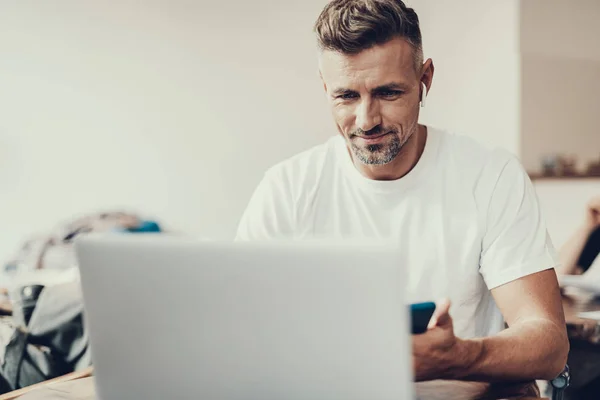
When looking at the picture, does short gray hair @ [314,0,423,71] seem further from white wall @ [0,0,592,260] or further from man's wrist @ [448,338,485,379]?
white wall @ [0,0,592,260]

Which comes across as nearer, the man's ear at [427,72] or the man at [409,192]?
the man at [409,192]

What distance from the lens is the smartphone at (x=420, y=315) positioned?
0.78 m

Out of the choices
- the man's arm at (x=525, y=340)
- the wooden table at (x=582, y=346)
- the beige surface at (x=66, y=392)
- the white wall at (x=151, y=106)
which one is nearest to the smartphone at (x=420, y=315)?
the man's arm at (x=525, y=340)

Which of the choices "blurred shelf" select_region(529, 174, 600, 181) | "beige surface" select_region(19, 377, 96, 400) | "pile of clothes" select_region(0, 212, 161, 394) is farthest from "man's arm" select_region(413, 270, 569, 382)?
"blurred shelf" select_region(529, 174, 600, 181)

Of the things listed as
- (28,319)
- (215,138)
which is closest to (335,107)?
(28,319)

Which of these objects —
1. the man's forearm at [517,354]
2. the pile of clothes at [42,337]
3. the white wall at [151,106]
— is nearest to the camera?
the man's forearm at [517,354]

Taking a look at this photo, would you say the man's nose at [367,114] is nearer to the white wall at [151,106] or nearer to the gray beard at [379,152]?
the gray beard at [379,152]

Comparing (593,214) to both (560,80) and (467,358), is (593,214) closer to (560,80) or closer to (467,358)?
(560,80)

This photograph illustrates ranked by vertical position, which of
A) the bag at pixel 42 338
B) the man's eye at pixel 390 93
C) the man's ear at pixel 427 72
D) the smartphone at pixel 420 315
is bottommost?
the bag at pixel 42 338

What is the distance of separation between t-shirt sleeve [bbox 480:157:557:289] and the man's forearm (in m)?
0.14

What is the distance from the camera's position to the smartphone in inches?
30.9

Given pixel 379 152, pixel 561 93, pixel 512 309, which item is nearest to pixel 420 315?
pixel 512 309

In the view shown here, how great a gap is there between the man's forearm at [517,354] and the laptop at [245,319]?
0.90 feet

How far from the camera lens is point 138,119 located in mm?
3092
